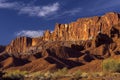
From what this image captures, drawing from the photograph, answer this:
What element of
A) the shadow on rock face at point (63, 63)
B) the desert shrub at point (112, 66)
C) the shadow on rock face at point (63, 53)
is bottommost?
the shadow on rock face at point (63, 63)

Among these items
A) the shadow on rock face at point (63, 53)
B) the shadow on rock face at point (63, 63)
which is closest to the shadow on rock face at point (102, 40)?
the shadow on rock face at point (63, 53)

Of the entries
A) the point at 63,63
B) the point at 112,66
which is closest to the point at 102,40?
the point at 63,63

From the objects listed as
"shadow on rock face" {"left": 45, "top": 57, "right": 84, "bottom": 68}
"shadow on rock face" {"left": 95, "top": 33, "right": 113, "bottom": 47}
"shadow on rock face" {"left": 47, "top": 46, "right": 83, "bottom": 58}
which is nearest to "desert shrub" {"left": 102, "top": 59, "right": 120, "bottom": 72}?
"shadow on rock face" {"left": 45, "top": 57, "right": 84, "bottom": 68}

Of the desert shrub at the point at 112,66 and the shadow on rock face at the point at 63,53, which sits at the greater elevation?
the shadow on rock face at the point at 63,53

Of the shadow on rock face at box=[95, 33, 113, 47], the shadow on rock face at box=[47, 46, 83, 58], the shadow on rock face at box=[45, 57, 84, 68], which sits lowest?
the shadow on rock face at box=[45, 57, 84, 68]

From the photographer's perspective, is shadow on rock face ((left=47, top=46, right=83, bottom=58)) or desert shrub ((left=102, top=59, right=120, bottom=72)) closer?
desert shrub ((left=102, top=59, right=120, bottom=72))

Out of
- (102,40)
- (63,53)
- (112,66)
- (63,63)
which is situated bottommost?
(63,63)

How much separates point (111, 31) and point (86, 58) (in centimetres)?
3825

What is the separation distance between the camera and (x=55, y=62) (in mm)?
144375

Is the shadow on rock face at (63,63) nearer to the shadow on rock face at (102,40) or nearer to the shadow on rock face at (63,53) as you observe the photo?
the shadow on rock face at (63,53)

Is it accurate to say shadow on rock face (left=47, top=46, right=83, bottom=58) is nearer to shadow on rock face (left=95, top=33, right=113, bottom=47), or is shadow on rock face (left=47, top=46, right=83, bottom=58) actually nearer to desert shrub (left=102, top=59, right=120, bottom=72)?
shadow on rock face (left=95, top=33, right=113, bottom=47)

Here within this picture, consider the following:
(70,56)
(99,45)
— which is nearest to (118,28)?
(99,45)

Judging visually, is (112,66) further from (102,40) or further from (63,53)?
(102,40)

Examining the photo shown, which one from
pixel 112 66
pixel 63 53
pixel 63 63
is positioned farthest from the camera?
pixel 63 53
